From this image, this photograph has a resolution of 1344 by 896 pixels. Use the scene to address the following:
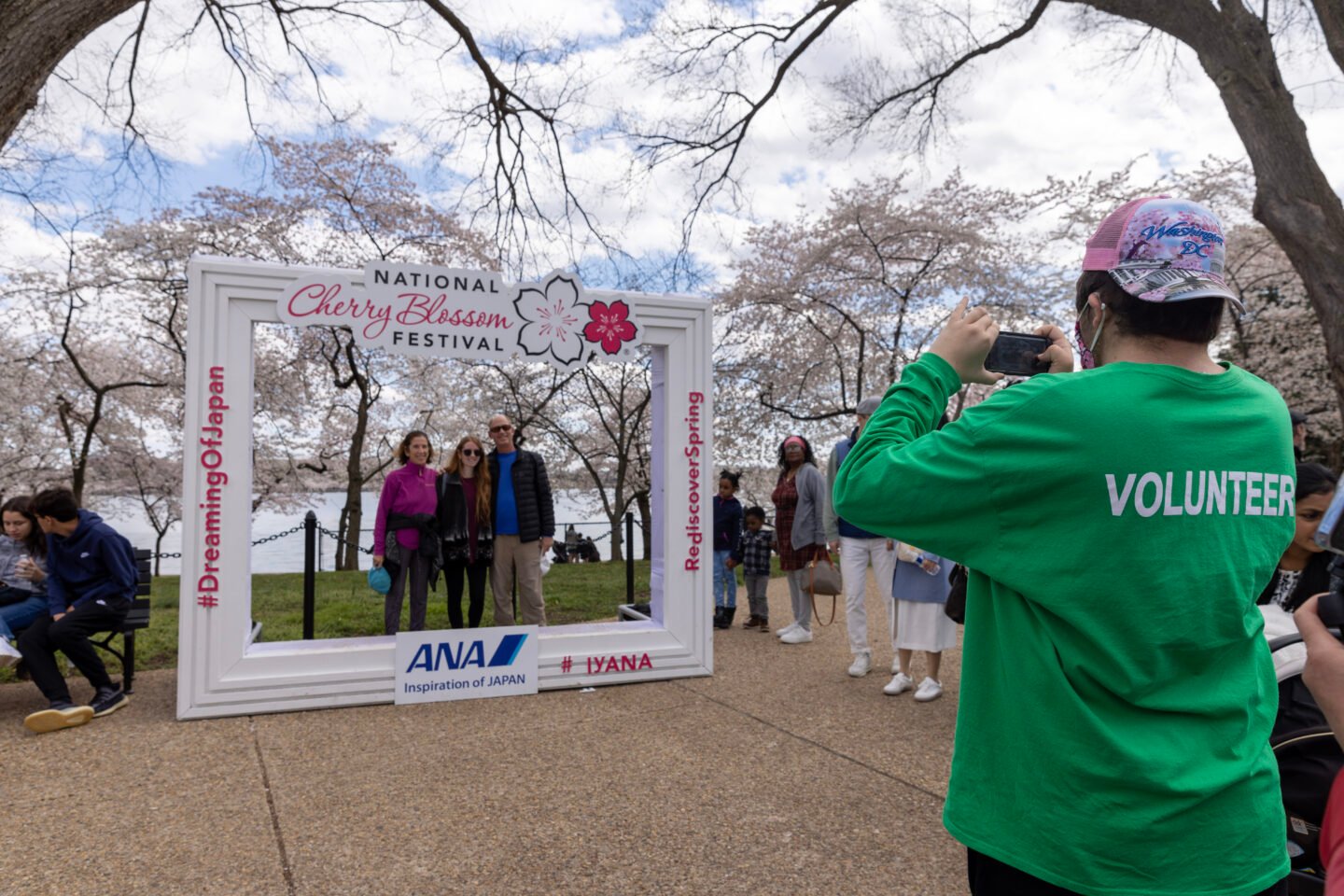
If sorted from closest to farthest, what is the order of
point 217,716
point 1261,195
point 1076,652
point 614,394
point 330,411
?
point 1076,652, point 217,716, point 1261,195, point 614,394, point 330,411

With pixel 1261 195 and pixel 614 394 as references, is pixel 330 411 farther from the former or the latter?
pixel 1261 195

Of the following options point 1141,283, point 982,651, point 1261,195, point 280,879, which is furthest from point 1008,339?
point 1261,195

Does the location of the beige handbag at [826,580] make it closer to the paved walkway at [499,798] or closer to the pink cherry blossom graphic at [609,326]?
the paved walkway at [499,798]

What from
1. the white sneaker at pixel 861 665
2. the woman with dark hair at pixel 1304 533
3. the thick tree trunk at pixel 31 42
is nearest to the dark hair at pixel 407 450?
the thick tree trunk at pixel 31 42

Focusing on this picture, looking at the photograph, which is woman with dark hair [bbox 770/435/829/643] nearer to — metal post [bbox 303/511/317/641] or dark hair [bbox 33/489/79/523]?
metal post [bbox 303/511/317/641]

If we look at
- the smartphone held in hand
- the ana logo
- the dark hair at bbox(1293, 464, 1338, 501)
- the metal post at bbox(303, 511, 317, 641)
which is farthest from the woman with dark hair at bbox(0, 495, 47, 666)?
the dark hair at bbox(1293, 464, 1338, 501)

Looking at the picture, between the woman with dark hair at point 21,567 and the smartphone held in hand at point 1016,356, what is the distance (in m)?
6.32

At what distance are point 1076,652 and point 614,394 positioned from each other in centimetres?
1907

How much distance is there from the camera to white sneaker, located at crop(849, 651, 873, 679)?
6340 mm

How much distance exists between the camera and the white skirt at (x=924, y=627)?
5.65 meters

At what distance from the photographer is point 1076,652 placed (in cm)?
109

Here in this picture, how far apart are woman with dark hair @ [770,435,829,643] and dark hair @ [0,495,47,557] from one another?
209 inches

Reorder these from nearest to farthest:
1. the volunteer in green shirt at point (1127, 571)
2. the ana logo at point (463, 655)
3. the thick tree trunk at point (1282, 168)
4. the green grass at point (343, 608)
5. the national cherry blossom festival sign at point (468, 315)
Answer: the volunteer in green shirt at point (1127, 571), the national cherry blossom festival sign at point (468, 315), the ana logo at point (463, 655), the thick tree trunk at point (1282, 168), the green grass at point (343, 608)

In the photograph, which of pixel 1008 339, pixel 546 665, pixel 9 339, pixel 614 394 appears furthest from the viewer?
pixel 614 394
